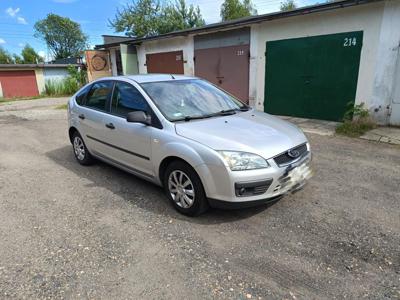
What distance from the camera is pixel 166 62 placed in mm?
13156

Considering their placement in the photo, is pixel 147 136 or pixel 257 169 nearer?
pixel 257 169

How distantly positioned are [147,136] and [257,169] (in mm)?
1436

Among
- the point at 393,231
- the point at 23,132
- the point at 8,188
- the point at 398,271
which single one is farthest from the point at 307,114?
the point at 23,132

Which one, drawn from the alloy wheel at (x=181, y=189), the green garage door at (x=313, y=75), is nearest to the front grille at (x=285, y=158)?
the alloy wheel at (x=181, y=189)

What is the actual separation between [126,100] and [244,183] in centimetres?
215

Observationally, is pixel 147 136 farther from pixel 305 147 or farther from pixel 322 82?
pixel 322 82

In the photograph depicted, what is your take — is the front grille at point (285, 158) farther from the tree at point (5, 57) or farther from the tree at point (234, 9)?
the tree at point (5, 57)

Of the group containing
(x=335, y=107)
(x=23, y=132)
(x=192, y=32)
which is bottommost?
(x=23, y=132)

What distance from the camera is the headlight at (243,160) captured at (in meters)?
2.91

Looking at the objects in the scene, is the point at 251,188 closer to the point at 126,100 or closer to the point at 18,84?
the point at 126,100

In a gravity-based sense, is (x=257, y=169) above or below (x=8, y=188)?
above

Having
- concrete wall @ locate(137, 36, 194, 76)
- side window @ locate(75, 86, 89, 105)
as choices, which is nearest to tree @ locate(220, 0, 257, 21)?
concrete wall @ locate(137, 36, 194, 76)

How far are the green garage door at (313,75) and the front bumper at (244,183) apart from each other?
5.82 meters

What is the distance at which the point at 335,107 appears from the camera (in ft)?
26.6
